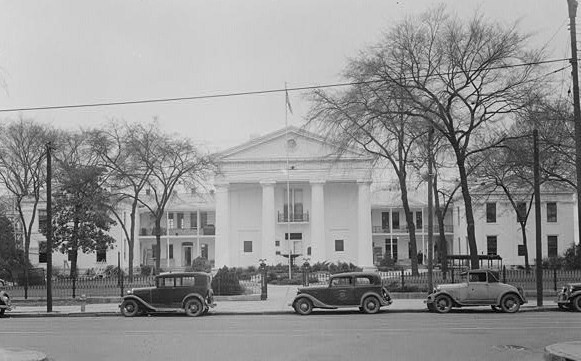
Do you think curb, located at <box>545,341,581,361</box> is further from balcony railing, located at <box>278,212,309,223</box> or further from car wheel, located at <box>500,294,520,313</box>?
balcony railing, located at <box>278,212,309,223</box>

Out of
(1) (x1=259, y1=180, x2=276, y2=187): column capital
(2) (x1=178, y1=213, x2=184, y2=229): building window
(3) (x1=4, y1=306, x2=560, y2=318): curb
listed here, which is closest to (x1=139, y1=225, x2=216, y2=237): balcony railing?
(2) (x1=178, y1=213, x2=184, y2=229): building window

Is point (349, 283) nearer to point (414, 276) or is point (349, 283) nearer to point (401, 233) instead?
point (414, 276)

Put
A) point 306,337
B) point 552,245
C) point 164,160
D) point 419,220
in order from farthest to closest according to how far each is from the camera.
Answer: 1. point 419,220
2. point 552,245
3. point 164,160
4. point 306,337

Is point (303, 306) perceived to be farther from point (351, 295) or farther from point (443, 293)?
point (443, 293)

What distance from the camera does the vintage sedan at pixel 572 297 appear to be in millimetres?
27594

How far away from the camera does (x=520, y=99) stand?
33.0 m

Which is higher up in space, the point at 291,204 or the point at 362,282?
the point at 291,204

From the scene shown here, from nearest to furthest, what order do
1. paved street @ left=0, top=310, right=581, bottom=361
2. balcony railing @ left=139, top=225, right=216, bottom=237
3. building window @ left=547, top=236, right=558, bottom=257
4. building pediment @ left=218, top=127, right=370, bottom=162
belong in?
paved street @ left=0, top=310, right=581, bottom=361
building pediment @ left=218, top=127, right=370, bottom=162
building window @ left=547, top=236, right=558, bottom=257
balcony railing @ left=139, top=225, right=216, bottom=237

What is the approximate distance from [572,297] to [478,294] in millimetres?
3471

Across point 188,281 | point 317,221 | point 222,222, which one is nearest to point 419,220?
point 317,221

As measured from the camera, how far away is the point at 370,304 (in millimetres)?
28281

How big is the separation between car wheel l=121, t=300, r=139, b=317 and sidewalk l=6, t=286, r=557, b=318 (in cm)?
168

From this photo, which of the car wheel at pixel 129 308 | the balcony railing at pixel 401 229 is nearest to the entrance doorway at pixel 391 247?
the balcony railing at pixel 401 229

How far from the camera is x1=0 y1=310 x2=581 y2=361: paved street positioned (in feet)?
51.0
